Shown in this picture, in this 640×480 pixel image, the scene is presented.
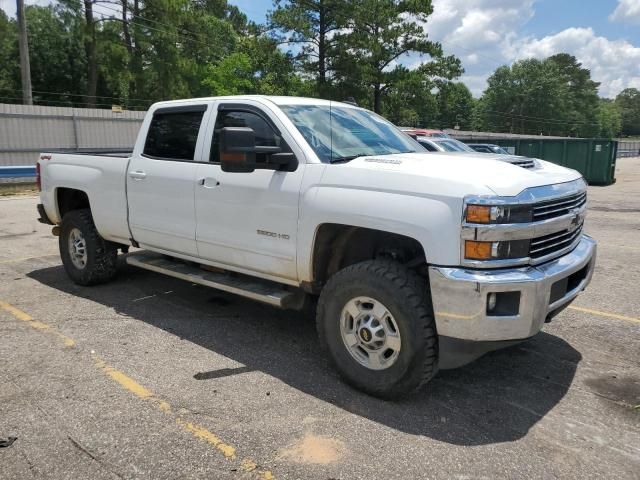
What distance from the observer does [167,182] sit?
5012 mm

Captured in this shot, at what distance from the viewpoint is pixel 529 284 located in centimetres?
321

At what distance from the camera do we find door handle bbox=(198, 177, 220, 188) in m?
4.60

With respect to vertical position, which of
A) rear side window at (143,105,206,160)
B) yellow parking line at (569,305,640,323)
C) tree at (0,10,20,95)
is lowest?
yellow parking line at (569,305,640,323)

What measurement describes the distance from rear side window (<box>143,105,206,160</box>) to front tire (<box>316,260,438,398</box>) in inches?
82.0

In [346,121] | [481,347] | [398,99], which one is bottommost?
[481,347]

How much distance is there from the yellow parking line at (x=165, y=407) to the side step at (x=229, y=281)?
1023 millimetres

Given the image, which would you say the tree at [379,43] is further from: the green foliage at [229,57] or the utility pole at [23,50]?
the utility pole at [23,50]

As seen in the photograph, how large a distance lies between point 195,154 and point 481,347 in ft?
9.71

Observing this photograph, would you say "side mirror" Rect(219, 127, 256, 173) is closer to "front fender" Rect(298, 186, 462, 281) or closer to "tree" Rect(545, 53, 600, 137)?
"front fender" Rect(298, 186, 462, 281)

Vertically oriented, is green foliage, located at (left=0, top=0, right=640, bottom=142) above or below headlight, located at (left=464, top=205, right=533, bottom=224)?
above

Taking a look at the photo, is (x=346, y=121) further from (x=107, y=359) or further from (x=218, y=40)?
(x=218, y=40)

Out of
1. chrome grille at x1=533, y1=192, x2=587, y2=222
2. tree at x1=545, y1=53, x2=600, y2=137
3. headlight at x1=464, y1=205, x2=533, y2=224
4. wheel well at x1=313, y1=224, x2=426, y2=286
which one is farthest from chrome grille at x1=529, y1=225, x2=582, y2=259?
tree at x1=545, y1=53, x2=600, y2=137

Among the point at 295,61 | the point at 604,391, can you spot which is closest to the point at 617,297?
the point at 604,391

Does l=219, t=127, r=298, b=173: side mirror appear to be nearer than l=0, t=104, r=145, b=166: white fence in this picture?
Yes
